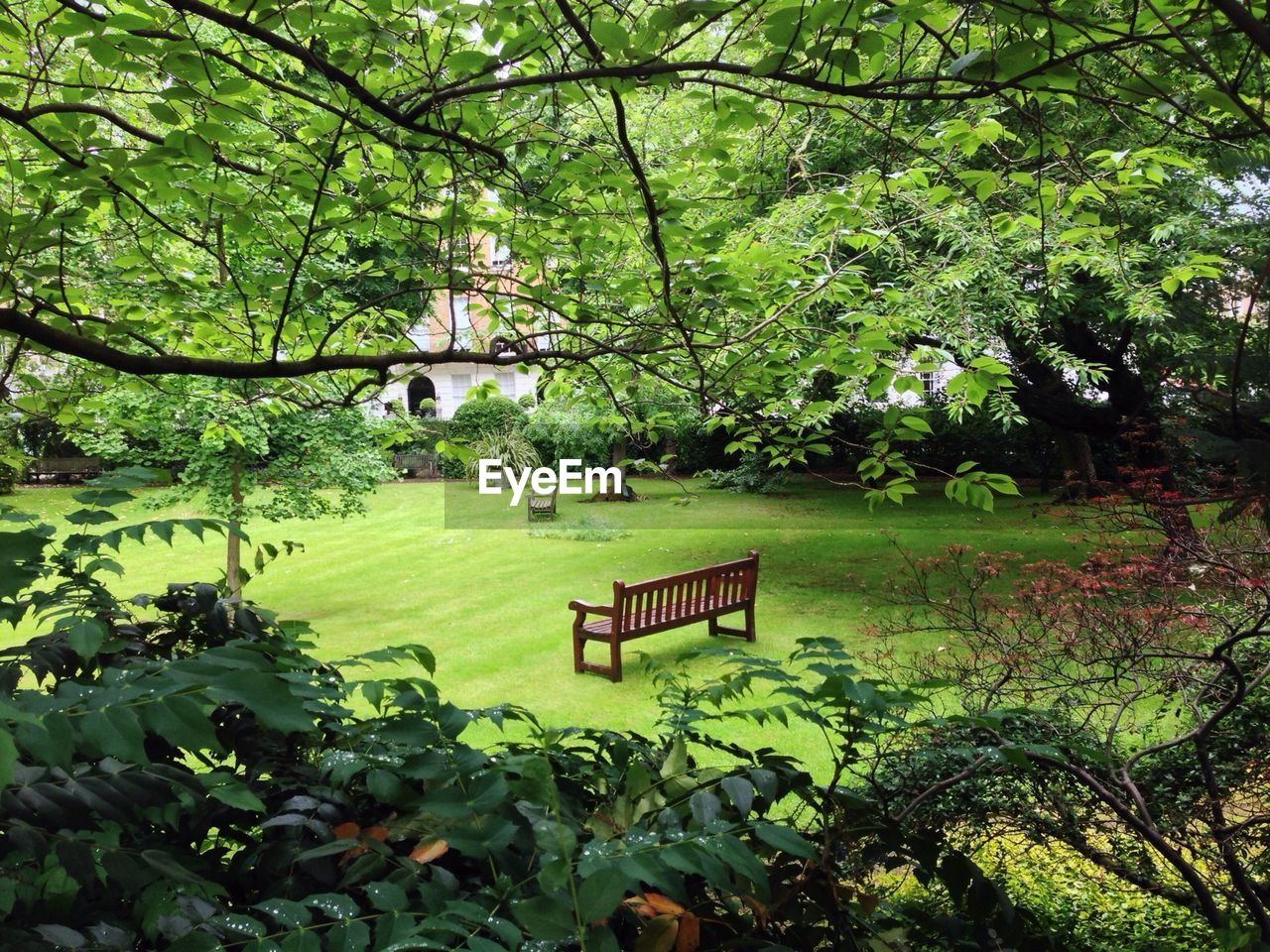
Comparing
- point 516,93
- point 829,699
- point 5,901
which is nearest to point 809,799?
point 829,699

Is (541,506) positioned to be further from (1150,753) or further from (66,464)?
(1150,753)

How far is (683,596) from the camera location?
A: 5.84 metres

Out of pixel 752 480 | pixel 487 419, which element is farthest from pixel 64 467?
pixel 752 480

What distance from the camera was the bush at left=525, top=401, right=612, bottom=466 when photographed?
32.7 ft

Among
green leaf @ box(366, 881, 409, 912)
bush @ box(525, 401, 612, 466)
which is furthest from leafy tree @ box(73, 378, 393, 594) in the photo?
green leaf @ box(366, 881, 409, 912)

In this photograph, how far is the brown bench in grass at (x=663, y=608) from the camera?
5.19 metres

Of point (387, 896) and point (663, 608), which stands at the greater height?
point (387, 896)

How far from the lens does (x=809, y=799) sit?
1017 millimetres

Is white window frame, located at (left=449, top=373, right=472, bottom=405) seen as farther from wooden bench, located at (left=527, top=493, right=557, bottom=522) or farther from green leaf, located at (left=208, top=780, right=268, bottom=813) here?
green leaf, located at (left=208, top=780, right=268, bottom=813)

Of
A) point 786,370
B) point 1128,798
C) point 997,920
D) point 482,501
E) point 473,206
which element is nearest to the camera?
point 997,920

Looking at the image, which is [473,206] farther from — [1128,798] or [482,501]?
[482,501]

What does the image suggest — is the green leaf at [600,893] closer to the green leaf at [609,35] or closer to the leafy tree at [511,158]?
the leafy tree at [511,158]

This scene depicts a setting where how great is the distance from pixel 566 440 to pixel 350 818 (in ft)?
33.3

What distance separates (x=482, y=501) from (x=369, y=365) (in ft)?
34.3
